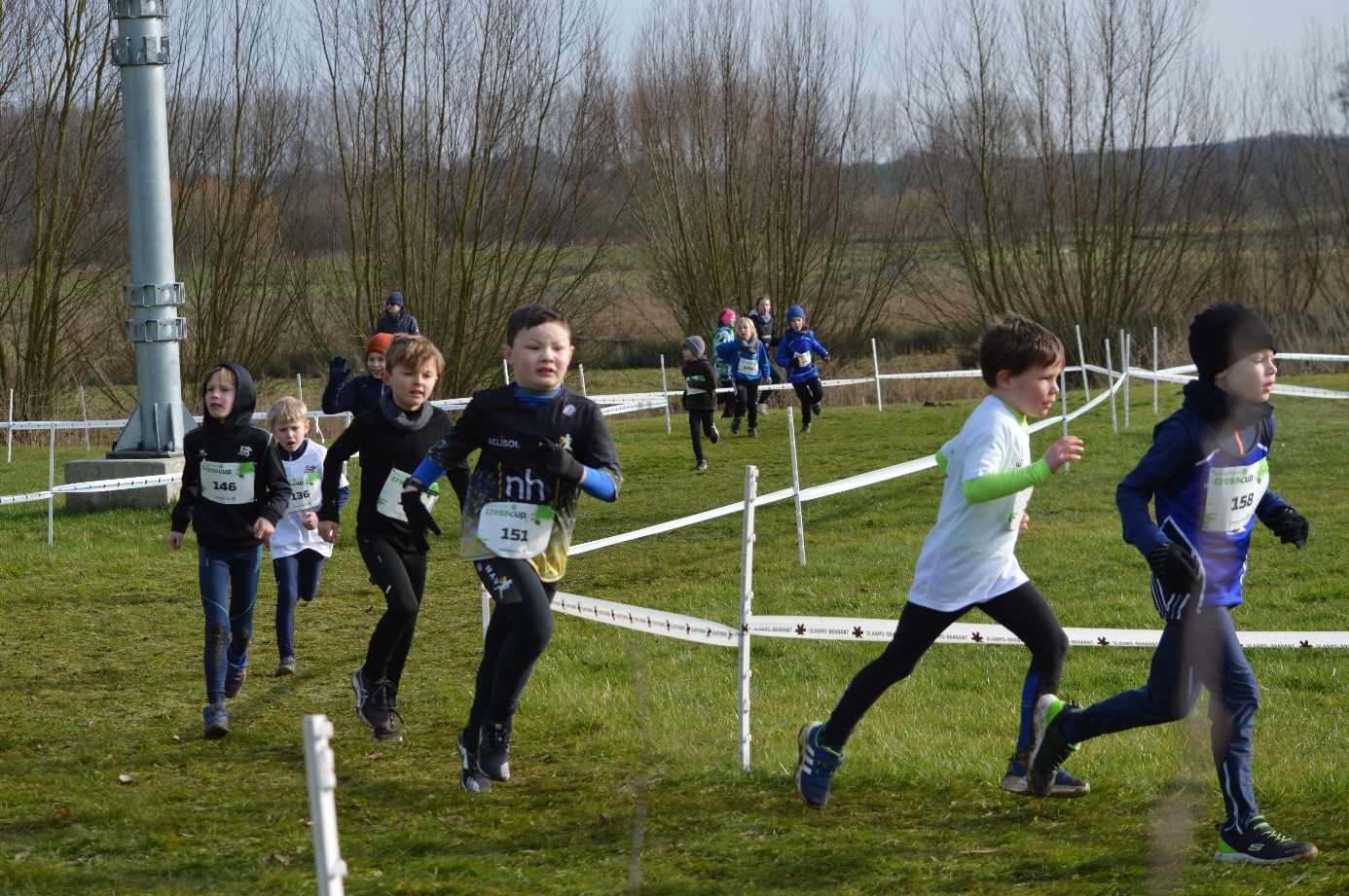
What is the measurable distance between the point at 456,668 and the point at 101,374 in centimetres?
2470

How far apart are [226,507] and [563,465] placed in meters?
2.26

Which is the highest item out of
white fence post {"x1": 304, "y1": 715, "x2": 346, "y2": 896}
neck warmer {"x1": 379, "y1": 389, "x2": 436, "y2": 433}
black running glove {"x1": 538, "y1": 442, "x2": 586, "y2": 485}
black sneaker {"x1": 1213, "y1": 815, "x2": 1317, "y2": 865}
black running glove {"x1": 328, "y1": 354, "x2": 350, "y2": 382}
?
black running glove {"x1": 328, "y1": 354, "x2": 350, "y2": 382}

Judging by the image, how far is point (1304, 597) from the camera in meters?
8.71

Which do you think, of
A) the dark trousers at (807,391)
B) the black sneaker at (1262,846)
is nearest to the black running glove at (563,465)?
the black sneaker at (1262,846)

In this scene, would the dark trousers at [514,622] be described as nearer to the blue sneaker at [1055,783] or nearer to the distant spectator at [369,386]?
the blue sneaker at [1055,783]

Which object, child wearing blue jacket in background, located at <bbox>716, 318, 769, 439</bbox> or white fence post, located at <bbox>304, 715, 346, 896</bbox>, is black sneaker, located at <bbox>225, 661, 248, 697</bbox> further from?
child wearing blue jacket in background, located at <bbox>716, 318, 769, 439</bbox>

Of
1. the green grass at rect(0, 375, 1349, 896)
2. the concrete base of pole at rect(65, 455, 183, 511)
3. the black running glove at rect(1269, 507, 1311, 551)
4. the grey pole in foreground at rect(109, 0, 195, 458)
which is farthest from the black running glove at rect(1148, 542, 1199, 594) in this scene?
the grey pole in foreground at rect(109, 0, 195, 458)

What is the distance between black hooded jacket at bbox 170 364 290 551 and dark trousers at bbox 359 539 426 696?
58cm

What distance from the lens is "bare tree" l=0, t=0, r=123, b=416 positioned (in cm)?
2378

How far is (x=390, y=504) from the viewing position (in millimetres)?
5562

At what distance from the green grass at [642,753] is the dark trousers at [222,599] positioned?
0.33 metres

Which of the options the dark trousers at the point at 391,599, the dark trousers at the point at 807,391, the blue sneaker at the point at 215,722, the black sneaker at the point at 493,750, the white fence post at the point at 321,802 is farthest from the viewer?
the dark trousers at the point at 807,391

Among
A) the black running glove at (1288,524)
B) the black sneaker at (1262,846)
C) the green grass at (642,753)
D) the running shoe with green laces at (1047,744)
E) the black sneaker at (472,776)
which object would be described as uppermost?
the black running glove at (1288,524)

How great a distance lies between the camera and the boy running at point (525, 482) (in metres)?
4.58
